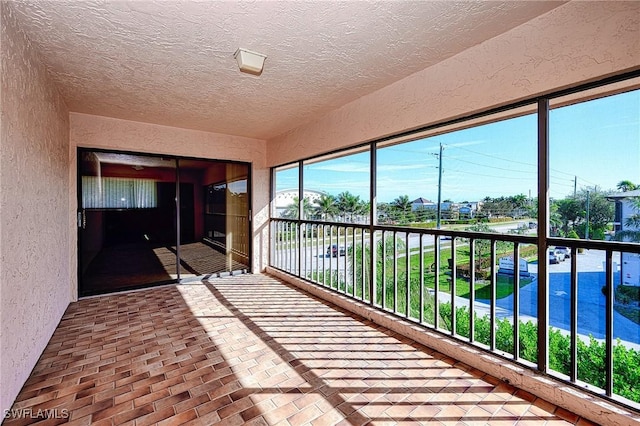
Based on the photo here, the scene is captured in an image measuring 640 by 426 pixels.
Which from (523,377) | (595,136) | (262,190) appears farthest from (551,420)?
(262,190)

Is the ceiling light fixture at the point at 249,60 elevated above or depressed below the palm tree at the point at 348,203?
above

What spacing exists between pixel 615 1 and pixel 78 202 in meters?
5.17

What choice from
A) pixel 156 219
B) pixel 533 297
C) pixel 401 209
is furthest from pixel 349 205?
pixel 156 219

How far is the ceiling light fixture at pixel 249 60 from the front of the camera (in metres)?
2.14

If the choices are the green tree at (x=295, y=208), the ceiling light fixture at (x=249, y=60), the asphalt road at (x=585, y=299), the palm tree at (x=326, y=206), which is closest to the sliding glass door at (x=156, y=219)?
the green tree at (x=295, y=208)

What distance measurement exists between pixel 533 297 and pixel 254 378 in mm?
1940

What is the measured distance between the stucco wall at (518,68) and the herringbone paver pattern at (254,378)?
190 centimetres

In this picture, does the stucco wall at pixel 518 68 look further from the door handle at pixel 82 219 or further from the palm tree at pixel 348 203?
the door handle at pixel 82 219

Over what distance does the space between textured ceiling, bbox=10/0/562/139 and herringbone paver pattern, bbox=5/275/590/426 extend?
90.6 inches

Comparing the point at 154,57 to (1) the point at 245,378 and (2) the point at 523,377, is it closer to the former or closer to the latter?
(1) the point at 245,378

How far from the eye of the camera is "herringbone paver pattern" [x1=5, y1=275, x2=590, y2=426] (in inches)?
65.6

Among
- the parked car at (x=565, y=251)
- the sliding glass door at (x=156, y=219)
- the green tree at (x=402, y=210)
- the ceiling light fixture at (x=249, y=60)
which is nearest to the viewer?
the parked car at (x=565, y=251)

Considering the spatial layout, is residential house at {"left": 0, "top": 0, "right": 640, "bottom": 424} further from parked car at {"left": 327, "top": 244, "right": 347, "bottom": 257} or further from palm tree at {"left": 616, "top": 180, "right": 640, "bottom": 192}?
parked car at {"left": 327, "top": 244, "right": 347, "bottom": 257}

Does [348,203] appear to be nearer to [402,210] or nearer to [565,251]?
[402,210]
